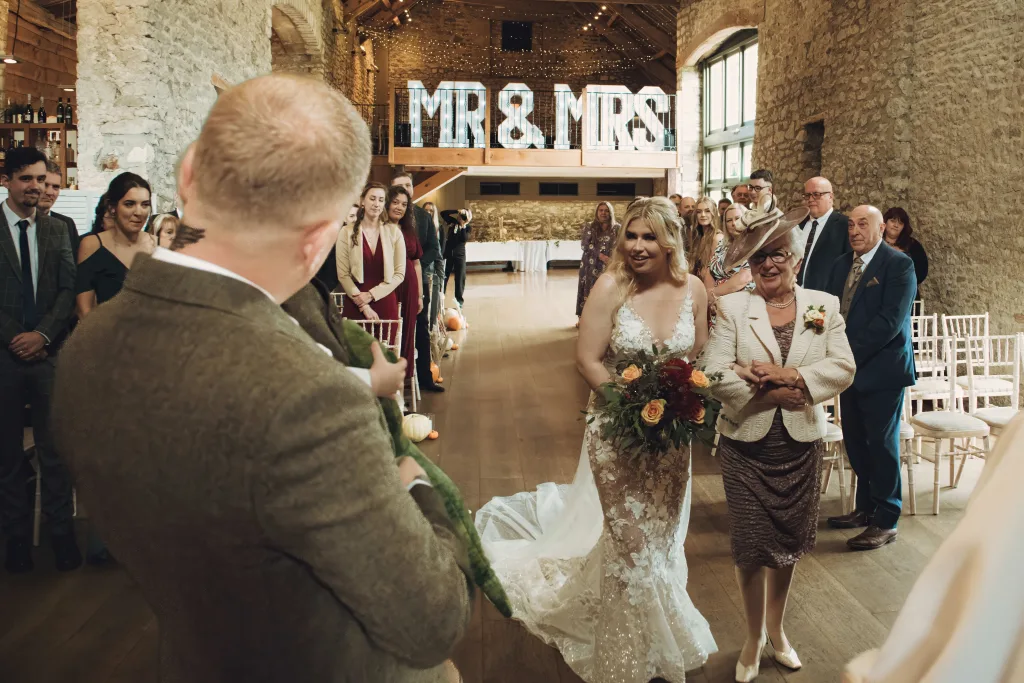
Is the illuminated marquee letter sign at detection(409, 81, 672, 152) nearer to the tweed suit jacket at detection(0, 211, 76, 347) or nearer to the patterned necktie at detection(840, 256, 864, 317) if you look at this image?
the patterned necktie at detection(840, 256, 864, 317)

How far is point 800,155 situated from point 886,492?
6686 millimetres

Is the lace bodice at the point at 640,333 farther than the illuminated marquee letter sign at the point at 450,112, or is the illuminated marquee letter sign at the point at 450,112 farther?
the illuminated marquee letter sign at the point at 450,112

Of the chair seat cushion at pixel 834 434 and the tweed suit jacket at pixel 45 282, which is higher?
the tweed suit jacket at pixel 45 282

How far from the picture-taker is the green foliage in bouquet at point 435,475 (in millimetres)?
946

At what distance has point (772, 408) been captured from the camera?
2686mm

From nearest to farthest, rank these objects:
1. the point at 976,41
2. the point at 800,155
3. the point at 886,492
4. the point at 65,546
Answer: the point at 65,546 < the point at 886,492 < the point at 976,41 < the point at 800,155

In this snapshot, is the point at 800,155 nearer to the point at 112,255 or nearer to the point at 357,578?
the point at 112,255

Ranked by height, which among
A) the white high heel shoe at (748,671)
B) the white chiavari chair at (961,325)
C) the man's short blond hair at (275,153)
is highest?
the man's short blond hair at (275,153)

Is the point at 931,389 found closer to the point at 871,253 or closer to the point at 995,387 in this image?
the point at 995,387

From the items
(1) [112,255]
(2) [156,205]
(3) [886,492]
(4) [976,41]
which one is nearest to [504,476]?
(3) [886,492]

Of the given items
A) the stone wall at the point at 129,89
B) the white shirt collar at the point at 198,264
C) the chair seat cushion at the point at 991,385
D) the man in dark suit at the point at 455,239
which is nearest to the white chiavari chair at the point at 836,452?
the chair seat cushion at the point at 991,385

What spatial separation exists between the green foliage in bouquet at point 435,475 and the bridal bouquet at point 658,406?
150 cm

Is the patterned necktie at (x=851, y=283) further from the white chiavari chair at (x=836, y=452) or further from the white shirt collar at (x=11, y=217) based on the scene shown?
the white shirt collar at (x=11, y=217)

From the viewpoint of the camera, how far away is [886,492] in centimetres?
369
